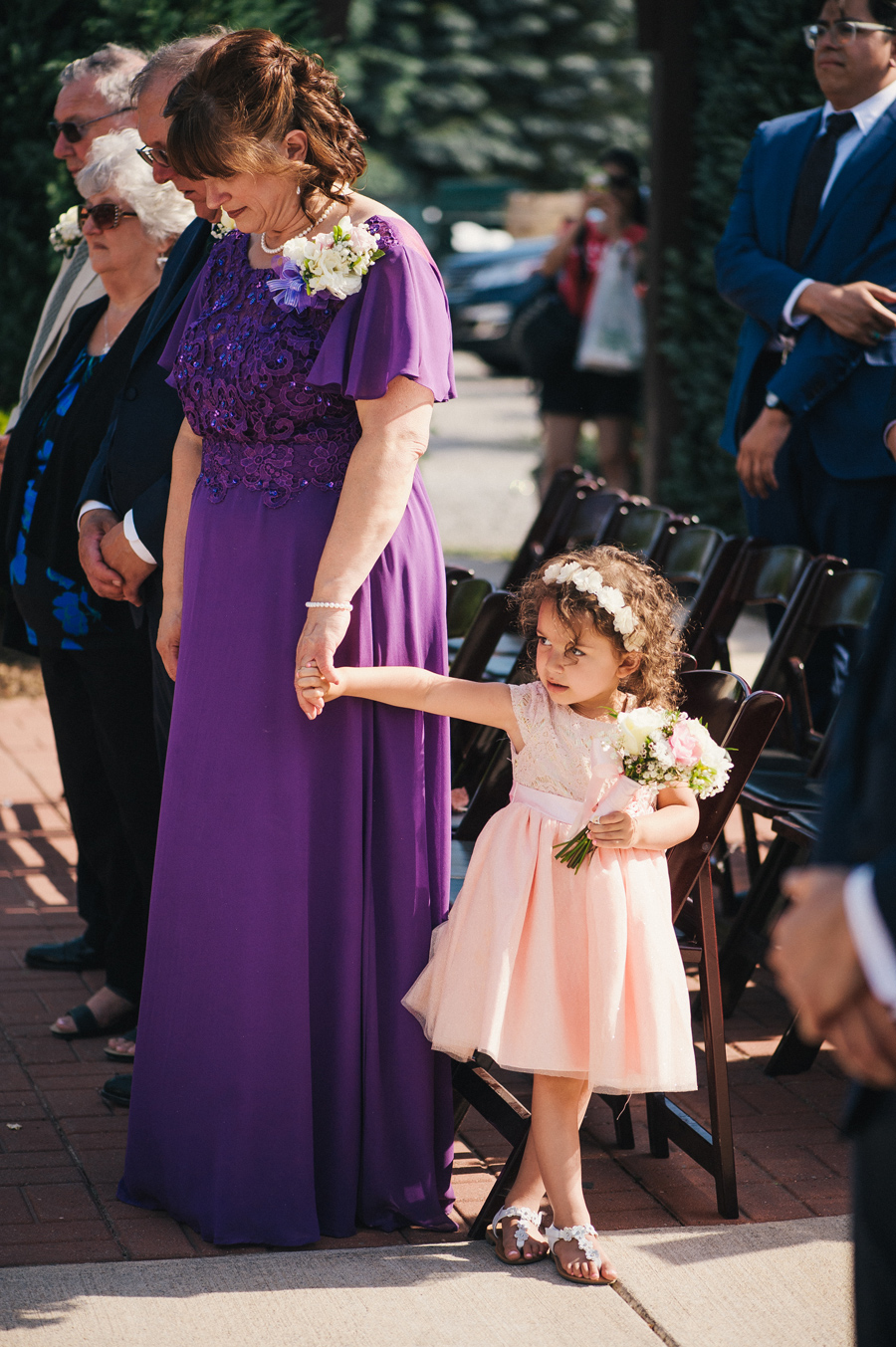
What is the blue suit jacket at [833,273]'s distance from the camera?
4.72m

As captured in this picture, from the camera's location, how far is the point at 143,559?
3.45 m

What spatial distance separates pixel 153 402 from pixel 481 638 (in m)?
0.98

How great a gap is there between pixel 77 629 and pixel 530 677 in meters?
1.11

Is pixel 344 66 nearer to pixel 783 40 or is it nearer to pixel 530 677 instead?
pixel 783 40

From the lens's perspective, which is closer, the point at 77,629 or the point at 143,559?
the point at 143,559

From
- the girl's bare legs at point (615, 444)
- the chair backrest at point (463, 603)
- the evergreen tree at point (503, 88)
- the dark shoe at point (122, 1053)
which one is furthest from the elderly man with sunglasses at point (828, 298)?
the evergreen tree at point (503, 88)

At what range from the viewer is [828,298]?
4.63m

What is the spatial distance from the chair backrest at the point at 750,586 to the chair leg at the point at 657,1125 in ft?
5.08

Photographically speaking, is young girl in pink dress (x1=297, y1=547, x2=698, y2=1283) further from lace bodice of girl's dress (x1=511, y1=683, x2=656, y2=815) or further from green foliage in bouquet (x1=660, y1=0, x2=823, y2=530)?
green foliage in bouquet (x1=660, y1=0, x2=823, y2=530)

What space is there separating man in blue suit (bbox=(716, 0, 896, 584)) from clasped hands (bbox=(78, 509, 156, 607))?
220 cm

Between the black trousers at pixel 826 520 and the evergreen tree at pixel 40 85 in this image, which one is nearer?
the black trousers at pixel 826 520

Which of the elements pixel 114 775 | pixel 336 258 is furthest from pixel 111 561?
pixel 336 258

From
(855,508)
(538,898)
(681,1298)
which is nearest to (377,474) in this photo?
(538,898)

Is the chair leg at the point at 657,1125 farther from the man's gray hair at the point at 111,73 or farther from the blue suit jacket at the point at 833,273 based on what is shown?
the man's gray hair at the point at 111,73
